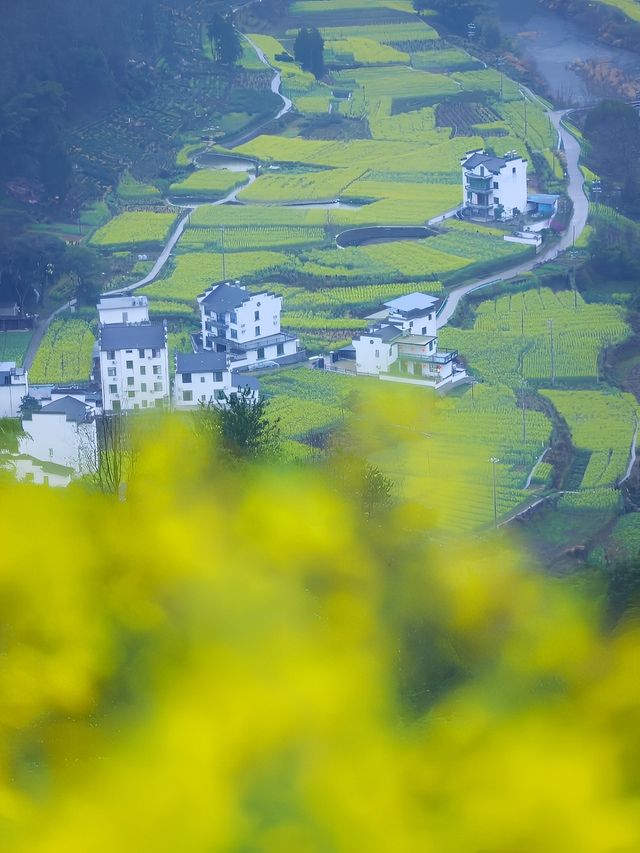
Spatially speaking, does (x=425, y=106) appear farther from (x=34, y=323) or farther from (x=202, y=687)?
(x=202, y=687)

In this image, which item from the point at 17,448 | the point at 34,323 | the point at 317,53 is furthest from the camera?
the point at 317,53

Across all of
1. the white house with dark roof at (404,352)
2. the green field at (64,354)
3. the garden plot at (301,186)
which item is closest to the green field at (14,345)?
the green field at (64,354)

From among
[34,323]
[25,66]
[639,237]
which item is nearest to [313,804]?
[34,323]

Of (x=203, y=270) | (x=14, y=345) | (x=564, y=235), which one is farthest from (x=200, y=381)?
(x=564, y=235)

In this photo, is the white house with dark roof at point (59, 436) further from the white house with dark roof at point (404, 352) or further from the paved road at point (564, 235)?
the paved road at point (564, 235)

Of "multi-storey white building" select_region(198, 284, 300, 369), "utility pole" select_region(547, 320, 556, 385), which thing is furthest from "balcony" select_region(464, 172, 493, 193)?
"multi-storey white building" select_region(198, 284, 300, 369)

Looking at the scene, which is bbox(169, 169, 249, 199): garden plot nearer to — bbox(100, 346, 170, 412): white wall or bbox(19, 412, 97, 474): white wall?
bbox(100, 346, 170, 412): white wall

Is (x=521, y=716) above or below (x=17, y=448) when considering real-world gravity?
above
